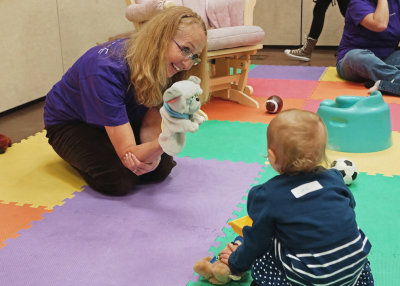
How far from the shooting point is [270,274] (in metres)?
1.22

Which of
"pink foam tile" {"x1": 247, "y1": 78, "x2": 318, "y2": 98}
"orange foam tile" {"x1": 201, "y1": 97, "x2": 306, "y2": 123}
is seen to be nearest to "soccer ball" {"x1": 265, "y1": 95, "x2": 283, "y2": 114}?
"orange foam tile" {"x1": 201, "y1": 97, "x2": 306, "y2": 123}

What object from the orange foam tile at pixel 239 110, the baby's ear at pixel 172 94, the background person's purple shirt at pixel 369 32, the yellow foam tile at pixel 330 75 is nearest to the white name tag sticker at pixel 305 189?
the baby's ear at pixel 172 94

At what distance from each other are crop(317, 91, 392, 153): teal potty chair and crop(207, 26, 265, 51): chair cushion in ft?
3.14

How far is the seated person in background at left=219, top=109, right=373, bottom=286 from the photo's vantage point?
110 centimetres

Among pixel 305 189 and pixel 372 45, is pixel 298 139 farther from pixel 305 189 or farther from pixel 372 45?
pixel 372 45

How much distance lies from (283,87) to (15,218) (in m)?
2.60

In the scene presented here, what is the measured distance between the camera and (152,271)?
4.93 ft

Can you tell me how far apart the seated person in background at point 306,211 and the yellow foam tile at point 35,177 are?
1150 mm

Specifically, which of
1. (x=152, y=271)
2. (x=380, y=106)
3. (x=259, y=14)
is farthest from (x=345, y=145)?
(x=259, y=14)

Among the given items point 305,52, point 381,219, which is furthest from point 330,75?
point 381,219

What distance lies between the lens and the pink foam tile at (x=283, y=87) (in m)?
3.66

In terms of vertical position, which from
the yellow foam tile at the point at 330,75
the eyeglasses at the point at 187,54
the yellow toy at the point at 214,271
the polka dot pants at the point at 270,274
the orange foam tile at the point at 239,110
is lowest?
the yellow foam tile at the point at 330,75

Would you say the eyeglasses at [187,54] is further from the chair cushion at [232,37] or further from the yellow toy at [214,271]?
the chair cushion at [232,37]

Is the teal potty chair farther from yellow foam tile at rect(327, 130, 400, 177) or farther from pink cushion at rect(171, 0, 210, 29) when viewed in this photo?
pink cushion at rect(171, 0, 210, 29)
